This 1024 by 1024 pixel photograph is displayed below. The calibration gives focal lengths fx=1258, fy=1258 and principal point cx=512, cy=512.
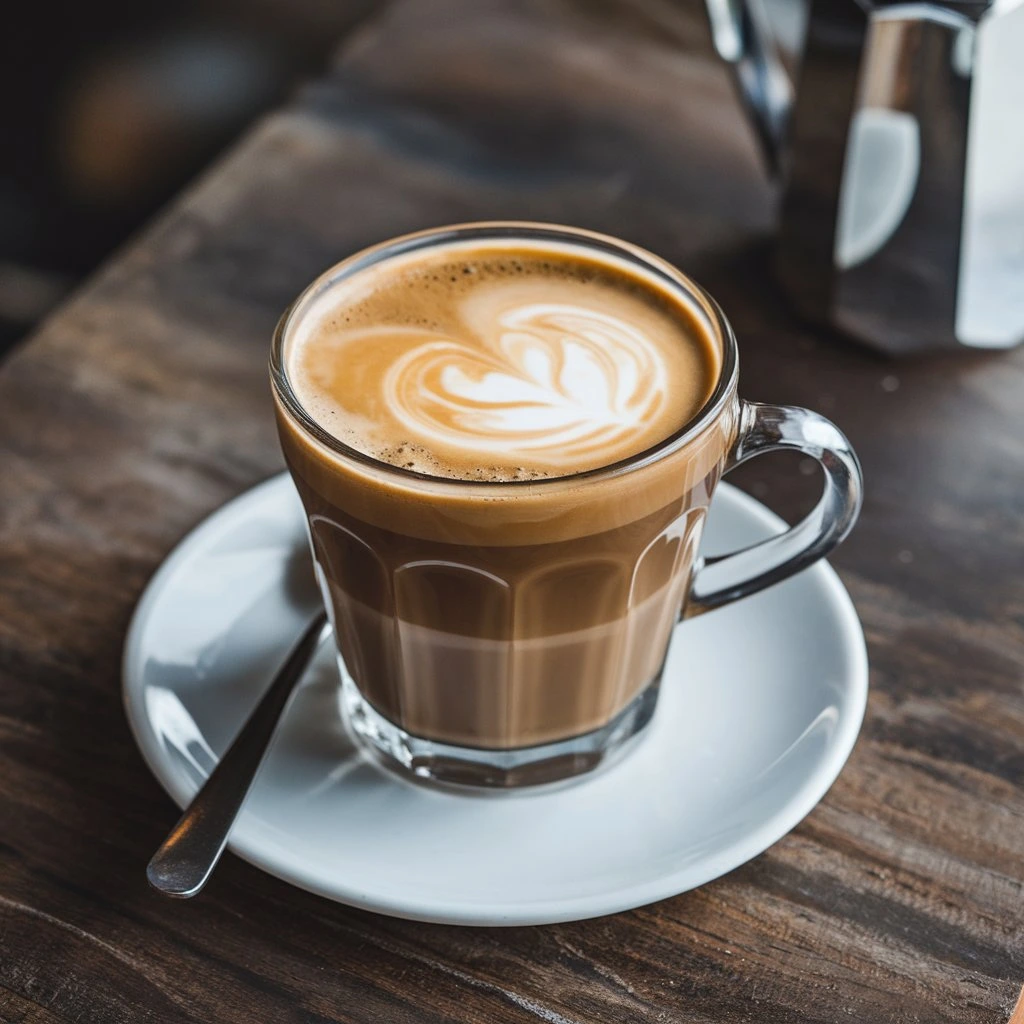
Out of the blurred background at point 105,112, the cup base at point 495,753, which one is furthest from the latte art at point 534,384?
the blurred background at point 105,112

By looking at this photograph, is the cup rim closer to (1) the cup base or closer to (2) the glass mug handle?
(2) the glass mug handle

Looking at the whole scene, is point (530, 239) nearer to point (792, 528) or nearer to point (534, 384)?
point (534, 384)

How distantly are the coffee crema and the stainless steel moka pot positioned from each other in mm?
431

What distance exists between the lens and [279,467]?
113cm

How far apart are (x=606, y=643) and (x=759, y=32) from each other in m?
0.80

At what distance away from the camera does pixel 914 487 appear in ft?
3.69

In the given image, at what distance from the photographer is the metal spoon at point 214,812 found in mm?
736

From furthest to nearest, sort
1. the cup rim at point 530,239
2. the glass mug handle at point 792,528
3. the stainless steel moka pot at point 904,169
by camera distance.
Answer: the stainless steel moka pot at point 904,169 < the glass mug handle at point 792,528 < the cup rim at point 530,239

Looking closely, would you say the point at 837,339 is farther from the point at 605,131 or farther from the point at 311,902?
the point at 311,902

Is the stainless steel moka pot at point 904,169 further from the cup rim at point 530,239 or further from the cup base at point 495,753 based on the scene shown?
the cup base at point 495,753

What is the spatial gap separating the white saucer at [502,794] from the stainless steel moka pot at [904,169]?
0.37m

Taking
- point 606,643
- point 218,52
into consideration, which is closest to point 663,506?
point 606,643

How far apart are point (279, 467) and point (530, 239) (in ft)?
1.16

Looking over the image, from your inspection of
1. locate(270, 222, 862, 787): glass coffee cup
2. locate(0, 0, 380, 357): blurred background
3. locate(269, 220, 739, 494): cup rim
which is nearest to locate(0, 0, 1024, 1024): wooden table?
locate(270, 222, 862, 787): glass coffee cup
